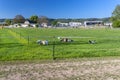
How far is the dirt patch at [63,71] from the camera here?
36.0ft

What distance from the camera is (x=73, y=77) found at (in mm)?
10969

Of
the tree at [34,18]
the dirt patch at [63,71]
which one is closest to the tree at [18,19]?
the tree at [34,18]

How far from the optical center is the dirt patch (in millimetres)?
10984

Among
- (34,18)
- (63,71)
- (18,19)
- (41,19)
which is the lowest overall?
(63,71)

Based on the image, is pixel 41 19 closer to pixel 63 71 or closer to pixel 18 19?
pixel 18 19

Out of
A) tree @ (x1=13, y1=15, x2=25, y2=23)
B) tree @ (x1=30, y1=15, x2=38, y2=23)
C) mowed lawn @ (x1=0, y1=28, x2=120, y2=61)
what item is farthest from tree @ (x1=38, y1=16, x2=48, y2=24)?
mowed lawn @ (x1=0, y1=28, x2=120, y2=61)

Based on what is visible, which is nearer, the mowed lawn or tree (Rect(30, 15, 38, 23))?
the mowed lawn

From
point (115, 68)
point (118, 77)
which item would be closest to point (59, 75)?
point (118, 77)

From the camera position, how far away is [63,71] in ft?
40.4

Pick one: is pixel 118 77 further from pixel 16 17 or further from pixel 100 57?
pixel 16 17

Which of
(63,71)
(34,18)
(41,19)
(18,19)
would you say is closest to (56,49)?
(63,71)

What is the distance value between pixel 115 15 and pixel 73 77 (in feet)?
366

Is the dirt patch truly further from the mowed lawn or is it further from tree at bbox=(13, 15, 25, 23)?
tree at bbox=(13, 15, 25, 23)

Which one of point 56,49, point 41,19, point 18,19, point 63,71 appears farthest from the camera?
point 18,19
